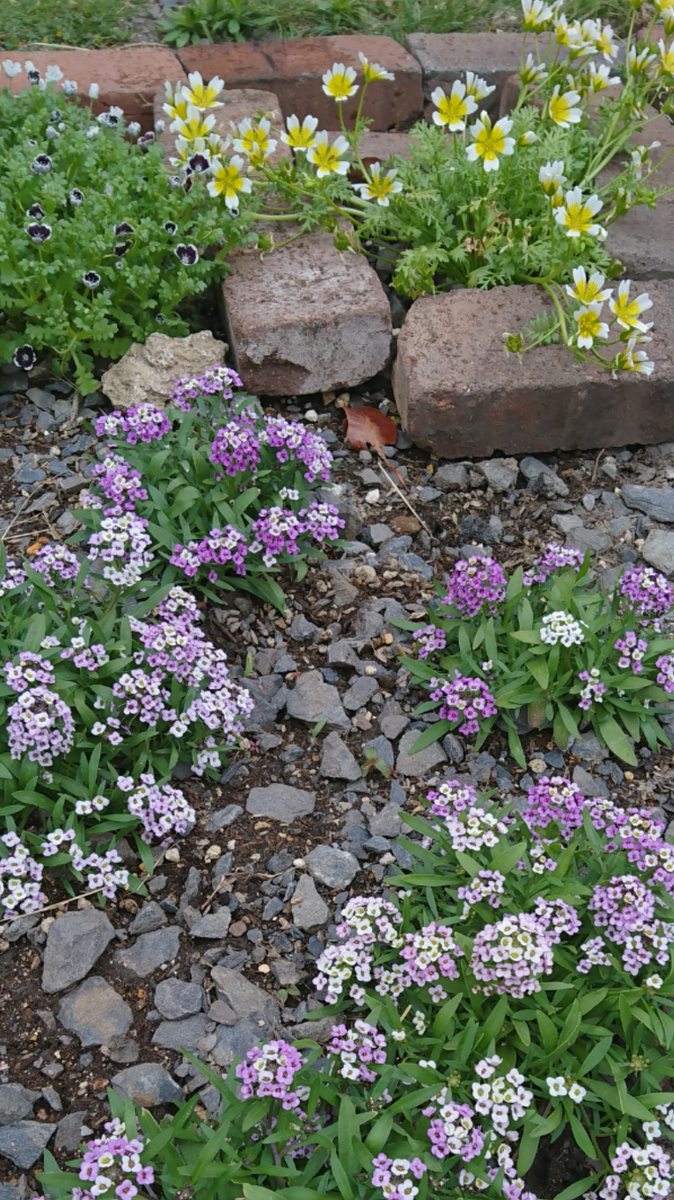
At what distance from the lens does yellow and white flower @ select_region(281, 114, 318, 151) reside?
3.75 metres

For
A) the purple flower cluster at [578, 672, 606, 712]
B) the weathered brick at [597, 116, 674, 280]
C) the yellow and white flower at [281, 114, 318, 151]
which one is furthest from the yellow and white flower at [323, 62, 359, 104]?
the purple flower cluster at [578, 672, 606, 712]

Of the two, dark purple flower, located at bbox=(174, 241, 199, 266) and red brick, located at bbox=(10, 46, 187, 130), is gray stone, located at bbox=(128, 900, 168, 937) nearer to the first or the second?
dark purple flower, located at bbox=(174, 241, 199, 266)

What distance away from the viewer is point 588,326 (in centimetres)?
327

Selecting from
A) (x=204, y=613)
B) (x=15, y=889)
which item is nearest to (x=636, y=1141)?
(x=15, y=889)

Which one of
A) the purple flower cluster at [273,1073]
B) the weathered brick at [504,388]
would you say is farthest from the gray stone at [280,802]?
the weathered brick at [504,388]

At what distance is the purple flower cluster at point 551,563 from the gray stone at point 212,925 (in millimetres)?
1212

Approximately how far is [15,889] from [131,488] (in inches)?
42.8

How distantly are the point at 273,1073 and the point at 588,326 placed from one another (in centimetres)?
227

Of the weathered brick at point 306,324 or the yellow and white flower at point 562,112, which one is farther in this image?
the yellow and white flower at point 562,112

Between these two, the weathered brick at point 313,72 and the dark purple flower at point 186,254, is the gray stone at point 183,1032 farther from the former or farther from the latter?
the weathered brick at point 313,72

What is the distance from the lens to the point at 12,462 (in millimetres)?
3549

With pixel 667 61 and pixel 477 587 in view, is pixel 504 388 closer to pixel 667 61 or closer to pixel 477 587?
pixel 477 587

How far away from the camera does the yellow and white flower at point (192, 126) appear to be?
12.4 ft

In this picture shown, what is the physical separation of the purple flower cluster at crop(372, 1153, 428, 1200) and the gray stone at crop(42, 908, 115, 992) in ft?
2.54
